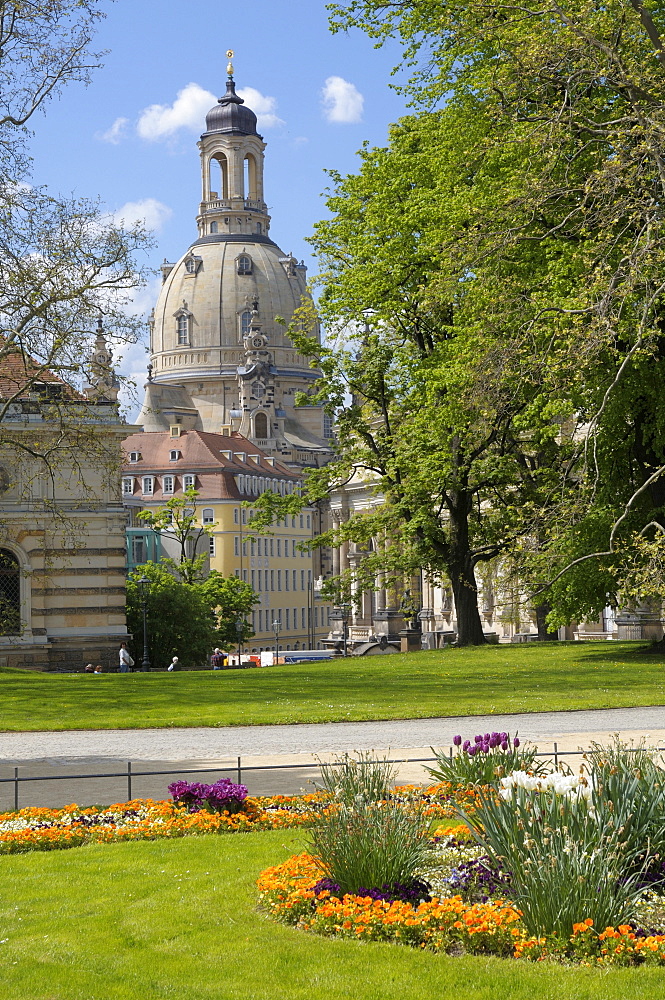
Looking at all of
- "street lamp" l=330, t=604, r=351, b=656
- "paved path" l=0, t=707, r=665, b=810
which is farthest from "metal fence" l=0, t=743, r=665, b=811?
"street lamp" l=330, t=604, r=351, b=656

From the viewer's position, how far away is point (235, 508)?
116812mm

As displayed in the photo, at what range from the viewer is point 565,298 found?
2648 cm

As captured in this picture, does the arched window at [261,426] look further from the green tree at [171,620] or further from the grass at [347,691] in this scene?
the grass at [347,691]

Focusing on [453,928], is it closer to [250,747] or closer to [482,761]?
[482,761]

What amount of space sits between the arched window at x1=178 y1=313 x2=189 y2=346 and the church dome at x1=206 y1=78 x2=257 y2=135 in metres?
29.6

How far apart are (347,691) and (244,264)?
143 m

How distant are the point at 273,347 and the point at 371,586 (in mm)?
126073

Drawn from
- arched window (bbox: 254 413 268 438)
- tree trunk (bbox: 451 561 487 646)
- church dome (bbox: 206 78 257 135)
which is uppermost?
church dome (bbox: 206 78 257 135)

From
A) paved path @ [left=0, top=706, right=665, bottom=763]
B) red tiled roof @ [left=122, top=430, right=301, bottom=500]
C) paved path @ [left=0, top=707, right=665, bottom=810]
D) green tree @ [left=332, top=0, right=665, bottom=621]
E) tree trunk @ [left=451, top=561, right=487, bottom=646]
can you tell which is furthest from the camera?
red tiled roof @ [left=122, top=430, right=301, bottom=500]

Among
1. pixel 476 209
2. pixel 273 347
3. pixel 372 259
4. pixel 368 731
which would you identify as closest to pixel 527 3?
pixel 476 209

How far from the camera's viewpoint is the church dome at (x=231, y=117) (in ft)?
A: 582

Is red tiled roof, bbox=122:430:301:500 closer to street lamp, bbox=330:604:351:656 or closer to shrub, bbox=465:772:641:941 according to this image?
street lamp, bbox=330:604:351:656

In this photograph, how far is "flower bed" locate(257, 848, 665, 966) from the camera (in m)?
8.57

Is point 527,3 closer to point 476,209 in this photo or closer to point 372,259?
point 476,209
